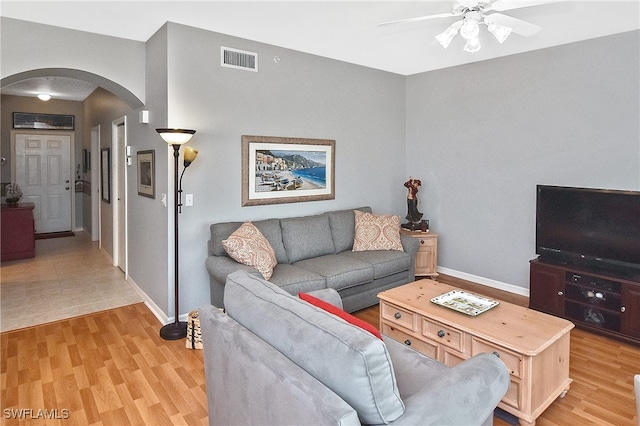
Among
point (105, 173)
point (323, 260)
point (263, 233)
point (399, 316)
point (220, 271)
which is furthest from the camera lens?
point (105, 173)

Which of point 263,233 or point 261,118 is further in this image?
point 261,118

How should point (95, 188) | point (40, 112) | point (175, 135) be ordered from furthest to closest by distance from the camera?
point (40, 112), point (95, 188), point (175, 135)

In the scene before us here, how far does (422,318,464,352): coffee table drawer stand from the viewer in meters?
2.62

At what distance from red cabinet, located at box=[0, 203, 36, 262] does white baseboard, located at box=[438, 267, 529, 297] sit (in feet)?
19.8

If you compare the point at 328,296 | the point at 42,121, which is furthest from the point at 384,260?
the point at 42,121

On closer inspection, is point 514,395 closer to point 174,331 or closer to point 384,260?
point 384,260

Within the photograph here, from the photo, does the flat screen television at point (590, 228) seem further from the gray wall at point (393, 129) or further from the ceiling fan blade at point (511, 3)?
the ceiling fan blade at point (511, 3)

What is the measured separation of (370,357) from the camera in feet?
4.40

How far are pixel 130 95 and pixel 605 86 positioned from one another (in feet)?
15.2

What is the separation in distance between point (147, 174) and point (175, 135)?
3.43ft

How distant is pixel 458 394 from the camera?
→ 1.54 m

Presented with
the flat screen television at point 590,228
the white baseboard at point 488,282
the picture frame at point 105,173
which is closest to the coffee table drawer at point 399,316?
the flat screen television at point 590,228

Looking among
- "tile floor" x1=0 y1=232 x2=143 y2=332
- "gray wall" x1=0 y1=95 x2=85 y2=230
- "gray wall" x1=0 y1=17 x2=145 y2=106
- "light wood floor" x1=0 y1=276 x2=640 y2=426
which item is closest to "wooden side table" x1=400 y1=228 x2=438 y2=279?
"light wood floor" x1=0 y1=276 x2=640 y2=426

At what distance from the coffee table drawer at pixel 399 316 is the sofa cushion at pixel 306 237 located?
3.97 feet
